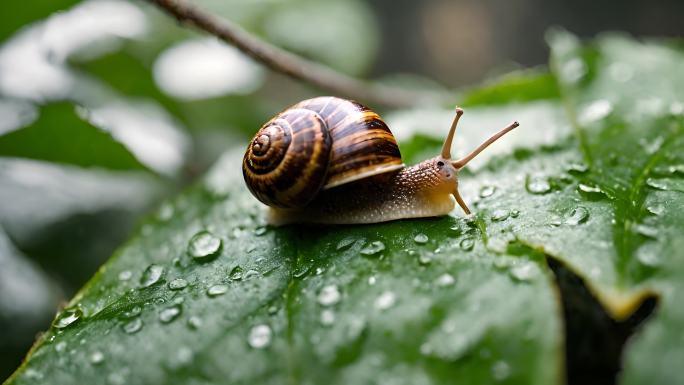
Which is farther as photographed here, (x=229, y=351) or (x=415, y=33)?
(x=415, y=33)

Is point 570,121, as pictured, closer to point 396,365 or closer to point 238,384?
point 396,365

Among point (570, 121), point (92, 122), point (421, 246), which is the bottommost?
point (92, 122)

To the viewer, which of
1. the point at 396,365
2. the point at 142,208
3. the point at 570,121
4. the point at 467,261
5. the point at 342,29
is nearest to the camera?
the point at 396,365

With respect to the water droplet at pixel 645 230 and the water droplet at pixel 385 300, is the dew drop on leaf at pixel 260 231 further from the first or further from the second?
the water droplet at pixel 645 230

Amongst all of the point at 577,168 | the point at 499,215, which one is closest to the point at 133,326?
the point at 499,215

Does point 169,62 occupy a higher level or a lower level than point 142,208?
higher

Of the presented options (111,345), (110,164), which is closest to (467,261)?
(111,345)

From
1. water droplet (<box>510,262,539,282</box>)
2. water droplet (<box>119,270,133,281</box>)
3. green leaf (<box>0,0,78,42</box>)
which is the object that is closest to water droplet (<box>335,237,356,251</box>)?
water droplet (<box>510,262,539,282</box>)

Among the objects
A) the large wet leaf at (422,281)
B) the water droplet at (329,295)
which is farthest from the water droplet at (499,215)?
the water droplet at (329,295)

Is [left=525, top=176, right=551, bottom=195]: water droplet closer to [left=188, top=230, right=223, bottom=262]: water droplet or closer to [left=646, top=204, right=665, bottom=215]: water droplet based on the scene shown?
[left=646, top=204, right=665, bottom=215]: water droplet
